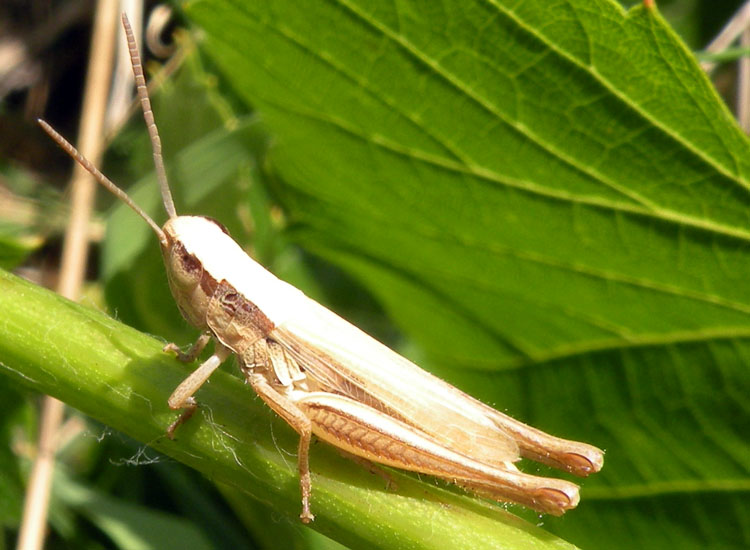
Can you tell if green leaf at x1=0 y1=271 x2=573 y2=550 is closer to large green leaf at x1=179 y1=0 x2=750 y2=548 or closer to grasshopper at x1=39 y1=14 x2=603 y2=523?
grasshopper at x1=39 y1=14 x2=603 y2=523

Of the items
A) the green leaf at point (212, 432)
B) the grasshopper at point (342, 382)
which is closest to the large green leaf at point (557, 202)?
the grasshopper at point (342, 382)

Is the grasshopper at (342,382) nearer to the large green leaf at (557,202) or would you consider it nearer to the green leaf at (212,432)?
the green leaf at (212,432)

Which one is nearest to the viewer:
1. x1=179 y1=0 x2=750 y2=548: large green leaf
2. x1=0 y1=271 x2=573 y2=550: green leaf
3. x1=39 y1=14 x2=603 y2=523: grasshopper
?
x1=0 y1=271 x2=573 y2=550: green leaf

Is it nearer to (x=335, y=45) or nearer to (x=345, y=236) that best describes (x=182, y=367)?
(x=335, y=45)

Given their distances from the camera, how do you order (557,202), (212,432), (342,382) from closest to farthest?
(212,432), (342,382), (557,202)

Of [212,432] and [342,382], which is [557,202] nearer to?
[342,382]

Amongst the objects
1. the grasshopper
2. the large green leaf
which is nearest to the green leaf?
the grasshopper

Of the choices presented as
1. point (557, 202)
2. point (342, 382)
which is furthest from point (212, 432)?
point (557, 202)
